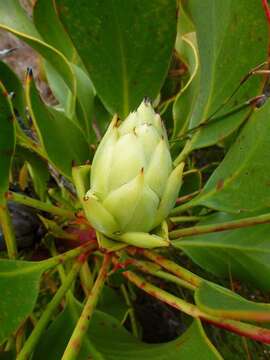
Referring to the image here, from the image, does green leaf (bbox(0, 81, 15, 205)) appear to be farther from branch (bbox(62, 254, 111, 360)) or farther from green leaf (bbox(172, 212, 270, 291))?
green leaf (bbox(172, 212, 270, 291))

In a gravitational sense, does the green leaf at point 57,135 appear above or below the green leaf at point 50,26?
below

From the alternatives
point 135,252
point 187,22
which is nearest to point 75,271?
point 135,252

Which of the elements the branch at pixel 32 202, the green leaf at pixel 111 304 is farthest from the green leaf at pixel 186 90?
the green leaf at pixel 111 304

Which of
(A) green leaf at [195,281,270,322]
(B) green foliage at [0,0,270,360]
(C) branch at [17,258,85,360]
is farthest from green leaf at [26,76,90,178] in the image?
(A) green leaf at [195,281,270,322]

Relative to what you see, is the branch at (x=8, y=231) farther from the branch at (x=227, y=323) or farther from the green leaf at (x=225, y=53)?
the green leaf at (x=225, y=53)

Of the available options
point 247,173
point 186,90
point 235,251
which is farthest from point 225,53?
point 235,251
